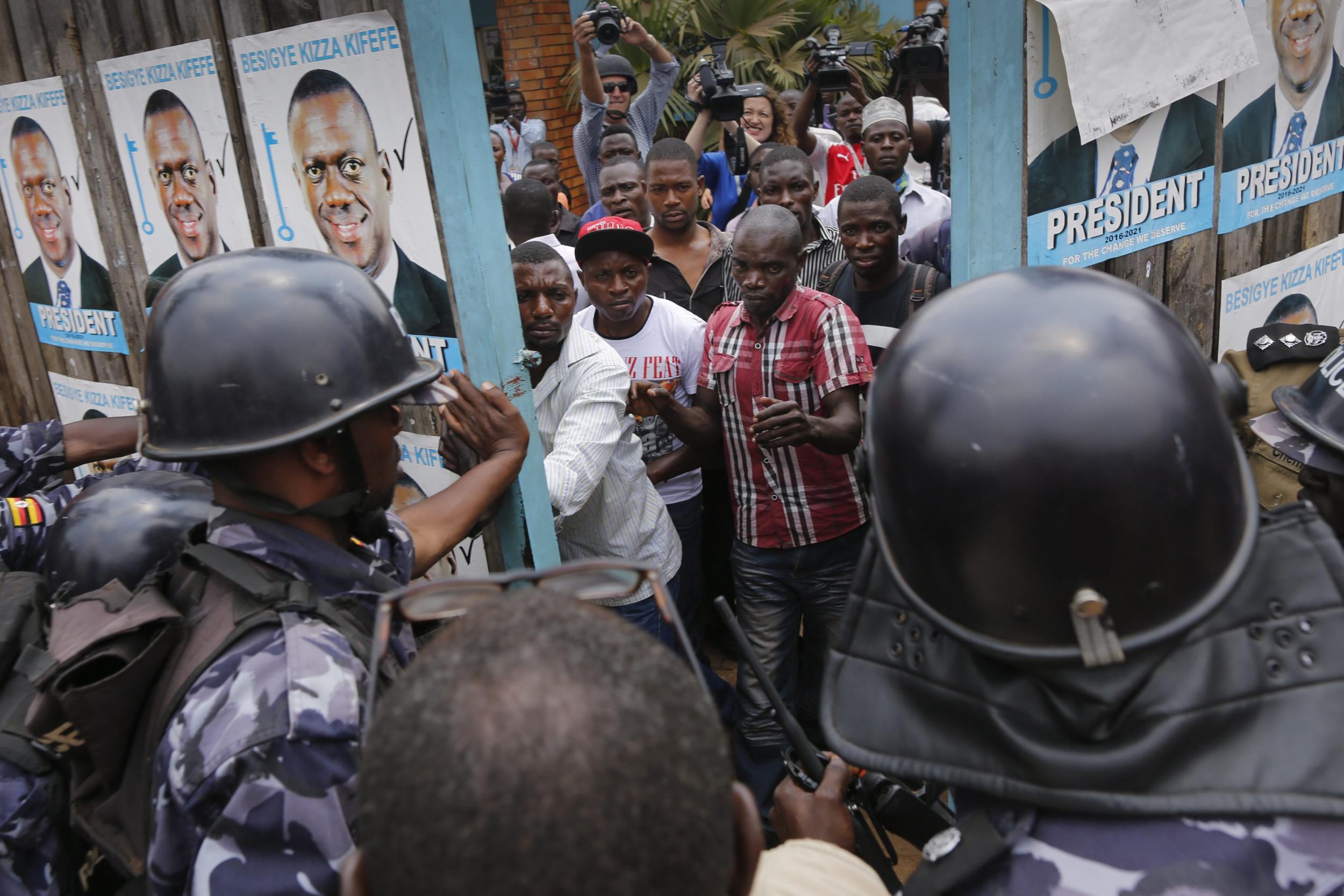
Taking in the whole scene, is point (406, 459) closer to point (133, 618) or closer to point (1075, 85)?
point (133, 618)

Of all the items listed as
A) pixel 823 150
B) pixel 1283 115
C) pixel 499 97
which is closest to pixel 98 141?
pixel 1283 115

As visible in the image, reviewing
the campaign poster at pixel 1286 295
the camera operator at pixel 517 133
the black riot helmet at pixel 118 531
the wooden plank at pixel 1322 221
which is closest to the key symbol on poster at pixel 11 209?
the black riot helmet at pixel 118 531

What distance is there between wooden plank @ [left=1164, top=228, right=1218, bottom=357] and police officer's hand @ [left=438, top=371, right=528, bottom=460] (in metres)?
1.85

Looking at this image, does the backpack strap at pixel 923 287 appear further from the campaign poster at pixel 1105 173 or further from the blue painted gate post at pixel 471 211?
the blue painted gate post at pixel 471 211

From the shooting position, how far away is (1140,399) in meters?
1.11

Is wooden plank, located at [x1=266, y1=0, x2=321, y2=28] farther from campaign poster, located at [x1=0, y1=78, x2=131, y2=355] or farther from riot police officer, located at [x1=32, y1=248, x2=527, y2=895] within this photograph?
campaign poster, located at [x1=0, y1=78, x2=131, y2=355]

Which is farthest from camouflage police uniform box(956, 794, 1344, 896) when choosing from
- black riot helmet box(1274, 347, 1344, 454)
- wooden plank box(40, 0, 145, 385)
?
wooden plank box(40, 0, 145, 385)

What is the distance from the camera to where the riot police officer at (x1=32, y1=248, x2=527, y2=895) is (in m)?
1.27

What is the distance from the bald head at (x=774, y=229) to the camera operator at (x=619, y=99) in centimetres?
331

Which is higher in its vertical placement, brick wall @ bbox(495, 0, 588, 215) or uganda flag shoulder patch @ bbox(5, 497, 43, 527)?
brick wall @ bbox(495, 0, 588, 215)

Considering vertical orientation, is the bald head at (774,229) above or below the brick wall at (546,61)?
below

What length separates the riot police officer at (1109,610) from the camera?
1088mm

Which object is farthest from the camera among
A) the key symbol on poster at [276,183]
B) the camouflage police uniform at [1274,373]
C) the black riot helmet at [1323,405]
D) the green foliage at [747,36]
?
the green foliage at [747,36]

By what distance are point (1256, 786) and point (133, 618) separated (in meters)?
1.48
